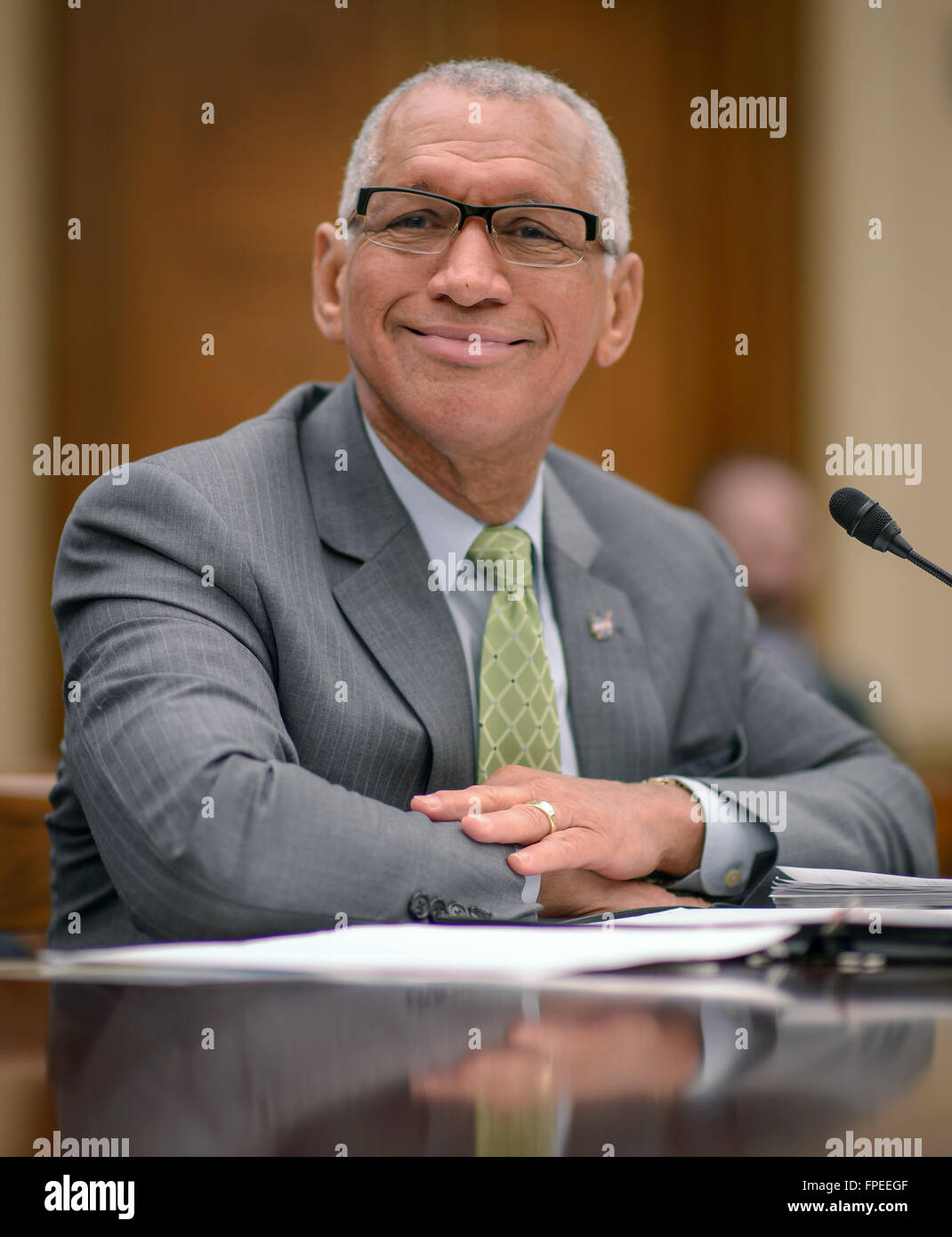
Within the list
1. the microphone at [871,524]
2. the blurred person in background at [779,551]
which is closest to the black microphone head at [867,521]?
the microphone at [871,524]

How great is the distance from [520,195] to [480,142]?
0.25ft

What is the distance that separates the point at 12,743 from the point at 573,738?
2679 mm

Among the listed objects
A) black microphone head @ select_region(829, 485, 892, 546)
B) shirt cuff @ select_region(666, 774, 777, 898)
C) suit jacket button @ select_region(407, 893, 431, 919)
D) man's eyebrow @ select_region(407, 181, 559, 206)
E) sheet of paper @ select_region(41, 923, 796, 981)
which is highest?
man's eyebrow @ select_region(407, 181, 559, 206)

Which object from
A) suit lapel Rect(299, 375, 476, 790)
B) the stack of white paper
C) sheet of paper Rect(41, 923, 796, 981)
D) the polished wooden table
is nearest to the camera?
the polished wooden table

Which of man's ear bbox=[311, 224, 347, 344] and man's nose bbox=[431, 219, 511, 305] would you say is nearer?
man's nose bbox=[431, 219, 511, 305]

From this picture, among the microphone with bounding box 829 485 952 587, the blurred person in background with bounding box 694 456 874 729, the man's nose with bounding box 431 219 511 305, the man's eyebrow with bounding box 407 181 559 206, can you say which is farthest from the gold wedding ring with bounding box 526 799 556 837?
the blurred person in background with bounding box 694 456 874 729

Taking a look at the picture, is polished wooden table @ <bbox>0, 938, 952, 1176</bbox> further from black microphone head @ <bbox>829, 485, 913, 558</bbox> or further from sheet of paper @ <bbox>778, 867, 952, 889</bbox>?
black microphone head @ <bbox>829, 485, 913, 558</bbox>

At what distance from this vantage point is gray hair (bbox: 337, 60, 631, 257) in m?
1.50

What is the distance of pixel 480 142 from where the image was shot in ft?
4.74

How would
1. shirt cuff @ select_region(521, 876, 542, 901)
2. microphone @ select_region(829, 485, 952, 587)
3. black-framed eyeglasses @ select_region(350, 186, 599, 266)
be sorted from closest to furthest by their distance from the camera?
shirt cuff @ select_region(521, 876, 542, 901) → microphone @ select_region(829, 485, 952, 587) → black-framed eyeglasses @ select_region(350, 186, 599, 266)

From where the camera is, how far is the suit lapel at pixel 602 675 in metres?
1.52

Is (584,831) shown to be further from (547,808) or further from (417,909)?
(417,909)

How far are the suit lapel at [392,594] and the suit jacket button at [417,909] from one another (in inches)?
12.5

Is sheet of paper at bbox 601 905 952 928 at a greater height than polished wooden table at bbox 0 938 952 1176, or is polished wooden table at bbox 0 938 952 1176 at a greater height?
polished wooden table at bbox 0 938 952 1176
